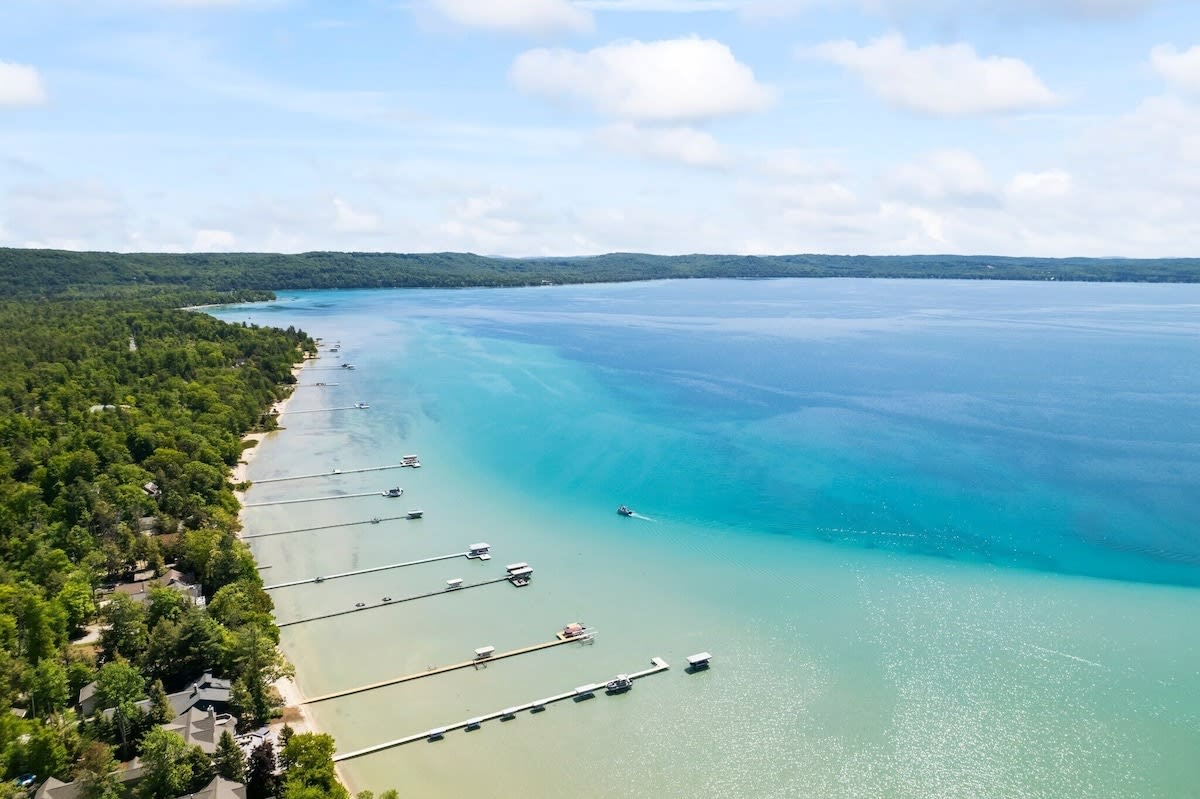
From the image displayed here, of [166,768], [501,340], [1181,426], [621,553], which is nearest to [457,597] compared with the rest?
[621,553]

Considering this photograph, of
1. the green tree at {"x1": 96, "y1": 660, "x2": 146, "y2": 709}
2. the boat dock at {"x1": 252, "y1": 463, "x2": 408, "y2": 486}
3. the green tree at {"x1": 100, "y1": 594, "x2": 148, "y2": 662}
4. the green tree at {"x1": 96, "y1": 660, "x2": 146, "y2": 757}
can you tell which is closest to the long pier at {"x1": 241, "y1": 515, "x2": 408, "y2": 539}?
the boat dock at {"x1": 252, "y1": 463, "x2": 408, "y2": 486}

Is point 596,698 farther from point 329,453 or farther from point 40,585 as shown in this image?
point 329,453

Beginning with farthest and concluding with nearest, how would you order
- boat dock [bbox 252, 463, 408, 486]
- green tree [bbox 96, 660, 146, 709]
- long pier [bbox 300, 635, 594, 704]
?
boat dock [bbox 252, 463, 408, 486], long pier [bbox 300, 635, 594, 704], green tree [bbox 96, 660, 146, 709]

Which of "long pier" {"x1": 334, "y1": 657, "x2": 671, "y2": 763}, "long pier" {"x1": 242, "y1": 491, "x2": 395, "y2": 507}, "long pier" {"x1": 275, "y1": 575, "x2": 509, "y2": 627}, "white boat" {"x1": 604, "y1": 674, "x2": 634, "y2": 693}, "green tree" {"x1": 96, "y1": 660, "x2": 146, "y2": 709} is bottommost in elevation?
"long pier" {"x1": 334, "y1": 657, "x2": 671, "y2": 763}

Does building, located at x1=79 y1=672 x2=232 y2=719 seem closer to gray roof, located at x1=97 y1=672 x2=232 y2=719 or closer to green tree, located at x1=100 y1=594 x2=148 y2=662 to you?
gray roof, located at x1=97 y1=672 x2=232 y2=719

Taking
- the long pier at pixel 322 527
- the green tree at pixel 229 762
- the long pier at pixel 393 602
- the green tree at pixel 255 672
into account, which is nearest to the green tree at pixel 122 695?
the green tree at pixel 255 672

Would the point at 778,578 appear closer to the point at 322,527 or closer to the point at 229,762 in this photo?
the point at 229,762

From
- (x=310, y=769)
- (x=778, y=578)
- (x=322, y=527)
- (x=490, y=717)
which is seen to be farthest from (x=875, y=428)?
(x=310, y=769)
